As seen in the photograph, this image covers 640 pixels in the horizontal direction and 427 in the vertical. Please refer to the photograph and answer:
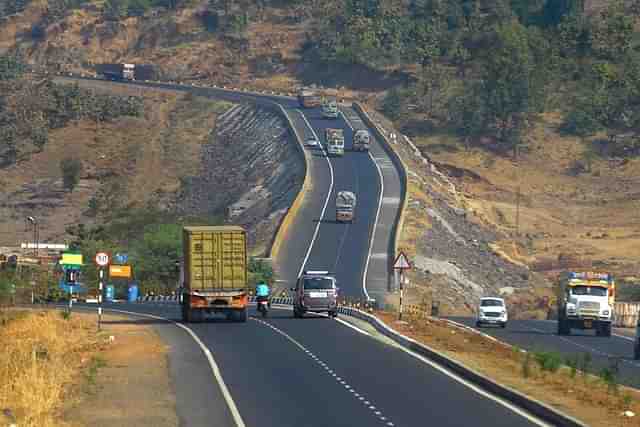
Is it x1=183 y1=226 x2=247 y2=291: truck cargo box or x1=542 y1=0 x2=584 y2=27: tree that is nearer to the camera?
x1=183 y1=226 x2=247 y2=291: truck cargo box

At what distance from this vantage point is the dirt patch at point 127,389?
26.4 m

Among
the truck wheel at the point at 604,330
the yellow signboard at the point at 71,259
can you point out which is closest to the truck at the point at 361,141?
the truck wheel at the point at 604,330

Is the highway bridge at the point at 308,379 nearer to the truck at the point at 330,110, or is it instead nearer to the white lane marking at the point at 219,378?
the white lane marking at the point at 219,378

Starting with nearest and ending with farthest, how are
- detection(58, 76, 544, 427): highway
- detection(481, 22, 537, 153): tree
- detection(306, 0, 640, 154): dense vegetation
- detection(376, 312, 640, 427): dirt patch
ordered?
detection(58, 76, 544, 427): highway
detection(376, 312, 640, 427): dirt patch
detection(481, 22, 537, 153): tree
detection(306, 0, 640, 154): dense vegetation

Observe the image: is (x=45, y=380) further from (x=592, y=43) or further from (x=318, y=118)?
(x=592, y=43)

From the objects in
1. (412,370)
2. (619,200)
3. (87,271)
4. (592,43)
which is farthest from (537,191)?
(412,370)

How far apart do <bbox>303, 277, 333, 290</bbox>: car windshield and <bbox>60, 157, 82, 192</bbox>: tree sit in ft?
309

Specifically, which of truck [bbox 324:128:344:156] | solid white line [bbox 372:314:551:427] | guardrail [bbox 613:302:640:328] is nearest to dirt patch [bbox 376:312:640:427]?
solid white line [bbox 372:314:551:427]

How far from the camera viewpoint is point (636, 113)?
15725cm

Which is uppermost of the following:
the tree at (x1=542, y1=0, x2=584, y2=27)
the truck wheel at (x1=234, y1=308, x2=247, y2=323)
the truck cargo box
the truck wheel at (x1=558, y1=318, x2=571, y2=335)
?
the tree at (x1=542, y1=0, x2=584, y2=27)

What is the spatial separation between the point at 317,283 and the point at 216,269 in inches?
198

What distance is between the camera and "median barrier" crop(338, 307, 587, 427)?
25.5m

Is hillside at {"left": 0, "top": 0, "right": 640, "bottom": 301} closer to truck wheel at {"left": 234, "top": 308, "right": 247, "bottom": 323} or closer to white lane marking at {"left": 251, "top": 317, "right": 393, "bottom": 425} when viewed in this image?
truck wheel at {"left": 234, "top": 308, "right": 247, "bottom": 323}

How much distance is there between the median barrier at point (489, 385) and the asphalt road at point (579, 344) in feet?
13.6
